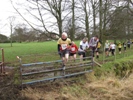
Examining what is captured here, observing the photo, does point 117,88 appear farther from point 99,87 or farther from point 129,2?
point 129,2

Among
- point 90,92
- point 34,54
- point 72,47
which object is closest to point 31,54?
point 72,47

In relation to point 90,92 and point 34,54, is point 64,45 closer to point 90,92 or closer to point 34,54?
point 34,54

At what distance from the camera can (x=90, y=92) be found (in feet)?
21.1

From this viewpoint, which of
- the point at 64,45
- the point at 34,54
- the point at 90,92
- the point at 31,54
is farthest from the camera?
the point at 31,54

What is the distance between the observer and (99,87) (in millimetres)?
6703

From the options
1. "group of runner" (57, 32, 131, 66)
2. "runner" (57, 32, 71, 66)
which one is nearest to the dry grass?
Result: "group of runner" (57, 32, 131, 66)

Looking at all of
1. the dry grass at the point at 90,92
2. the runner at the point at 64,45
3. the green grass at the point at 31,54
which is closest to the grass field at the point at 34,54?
the green grass at the point at 31,54

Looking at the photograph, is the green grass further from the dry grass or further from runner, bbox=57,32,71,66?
the dry grass

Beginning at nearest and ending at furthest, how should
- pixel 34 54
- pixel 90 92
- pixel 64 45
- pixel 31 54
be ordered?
pixel 90 92 < pixel 64 45 < pixel 34 54 < pixel 31 54

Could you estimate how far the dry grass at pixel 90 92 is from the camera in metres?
5.79

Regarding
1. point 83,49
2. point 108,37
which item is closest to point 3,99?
point 83,49

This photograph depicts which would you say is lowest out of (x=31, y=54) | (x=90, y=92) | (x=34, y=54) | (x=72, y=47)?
(x=90, y=92)

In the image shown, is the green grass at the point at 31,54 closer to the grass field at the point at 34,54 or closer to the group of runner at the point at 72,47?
the grass field at the point at 34,54

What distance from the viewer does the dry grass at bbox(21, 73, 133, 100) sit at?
5.79 meters
